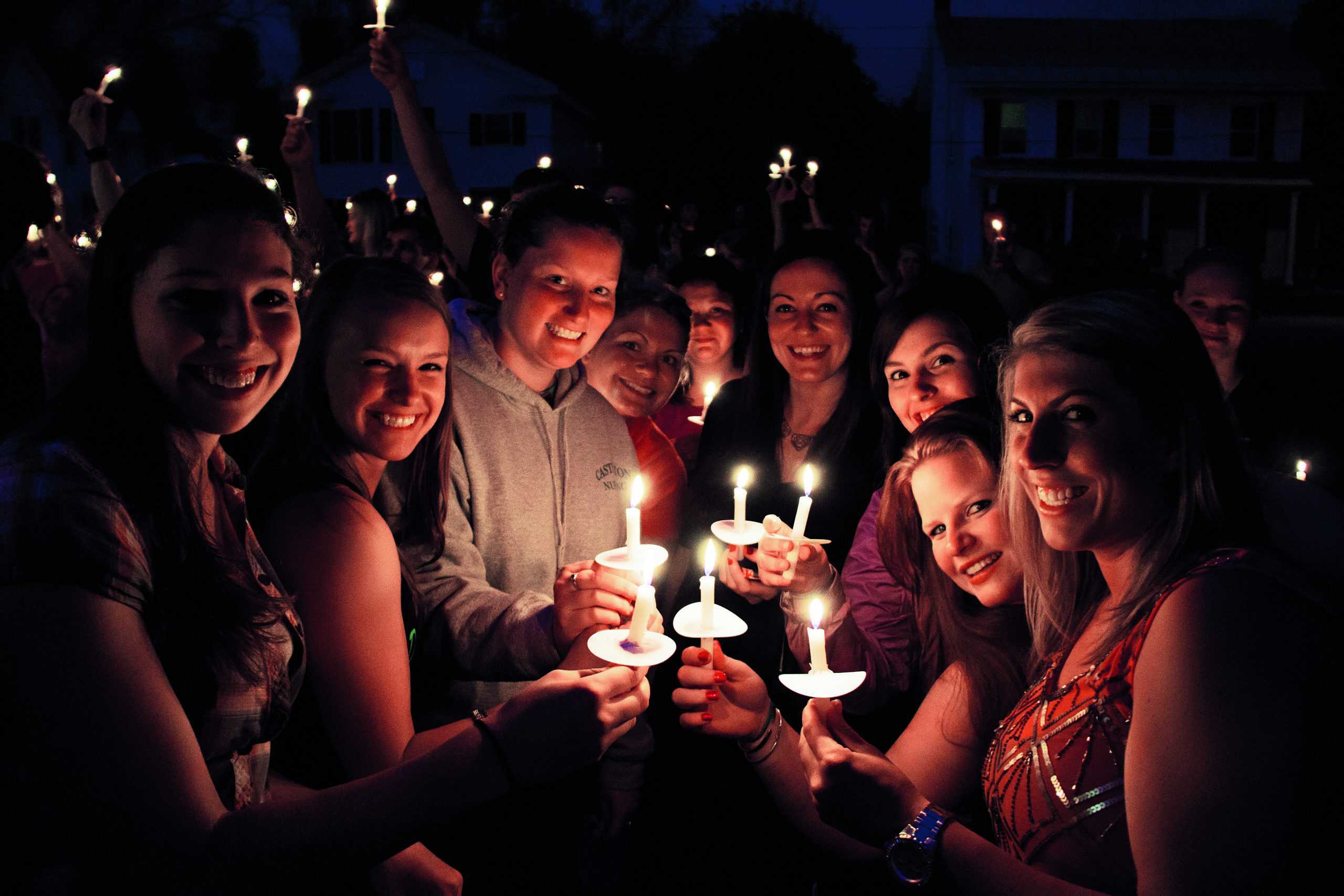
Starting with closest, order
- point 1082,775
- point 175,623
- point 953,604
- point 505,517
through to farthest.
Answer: point 175,623 → point 1082,775 → point 953,604 → point 505,517

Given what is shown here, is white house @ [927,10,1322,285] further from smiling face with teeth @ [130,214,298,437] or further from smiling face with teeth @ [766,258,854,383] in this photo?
smiling face with teeth @ [130,214,298,437]

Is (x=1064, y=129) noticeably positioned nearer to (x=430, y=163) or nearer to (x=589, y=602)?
(x=430, y=163)

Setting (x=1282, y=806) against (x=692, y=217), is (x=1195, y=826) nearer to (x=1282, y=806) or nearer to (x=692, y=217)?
(x=1282, y=806)

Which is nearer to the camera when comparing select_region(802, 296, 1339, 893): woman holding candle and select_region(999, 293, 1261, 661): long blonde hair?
select_region(802, 296, 1339, 893): woman holding candle

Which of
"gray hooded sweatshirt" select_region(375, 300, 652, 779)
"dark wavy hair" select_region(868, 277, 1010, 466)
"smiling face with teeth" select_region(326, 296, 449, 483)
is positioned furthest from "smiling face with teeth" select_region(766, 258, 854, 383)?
"smiling face with teeth" select_region(326, 296, 449, 483)

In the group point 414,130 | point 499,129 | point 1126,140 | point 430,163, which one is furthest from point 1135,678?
point 1126,140

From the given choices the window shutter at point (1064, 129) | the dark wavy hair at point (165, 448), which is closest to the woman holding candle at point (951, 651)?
the dark wavy hair at point (165, 448)

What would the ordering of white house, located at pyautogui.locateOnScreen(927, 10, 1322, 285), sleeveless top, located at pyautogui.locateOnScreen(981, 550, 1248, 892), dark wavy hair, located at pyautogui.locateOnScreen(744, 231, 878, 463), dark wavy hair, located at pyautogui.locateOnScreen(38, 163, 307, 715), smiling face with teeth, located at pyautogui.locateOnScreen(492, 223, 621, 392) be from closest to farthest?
dark wavy hair, located at pyautogui.locateOnScreen(38, 163, 307, 715), sleeveless top, located at pyautogui.locateOnScreen(981, 550, 1248, 892), smiling face with teeth, located at pyautogui.locateOnScreen(492, 223, 621, 392), dark wavy hair, located at pyautogui.locateOnScreen(744, 231, 878, 463), white house, located at pyautogui.locateOnScreen(927, 10, 1322, 285)

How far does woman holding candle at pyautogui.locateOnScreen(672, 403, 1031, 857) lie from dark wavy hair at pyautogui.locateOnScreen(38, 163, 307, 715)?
131 cm

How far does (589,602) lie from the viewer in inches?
125

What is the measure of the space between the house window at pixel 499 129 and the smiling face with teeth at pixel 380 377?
35765 millimetres

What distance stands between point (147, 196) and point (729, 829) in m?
4.11

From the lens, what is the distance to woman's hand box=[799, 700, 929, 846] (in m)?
2.43

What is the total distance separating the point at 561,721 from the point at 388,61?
4.43m
